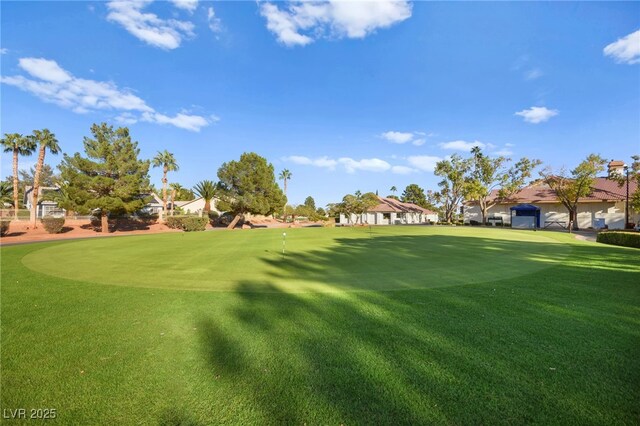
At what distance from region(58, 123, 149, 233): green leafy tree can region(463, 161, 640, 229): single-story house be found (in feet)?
170

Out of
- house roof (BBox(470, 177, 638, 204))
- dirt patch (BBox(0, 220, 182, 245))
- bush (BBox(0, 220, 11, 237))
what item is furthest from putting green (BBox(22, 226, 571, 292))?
house roof (BBox(470, 177, 638, 204))

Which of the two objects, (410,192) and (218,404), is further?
(410,192)

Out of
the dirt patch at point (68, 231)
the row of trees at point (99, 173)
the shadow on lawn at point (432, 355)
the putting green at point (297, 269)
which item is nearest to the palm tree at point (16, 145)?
the row of trees at point (99, 173)

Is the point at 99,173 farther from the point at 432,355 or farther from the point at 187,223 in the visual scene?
the point at 432,355

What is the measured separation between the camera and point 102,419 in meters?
2.65

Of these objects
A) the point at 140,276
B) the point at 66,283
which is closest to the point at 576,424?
the point at 140,276

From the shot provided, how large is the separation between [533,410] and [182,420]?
127 inches

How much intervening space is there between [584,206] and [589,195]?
1962mm

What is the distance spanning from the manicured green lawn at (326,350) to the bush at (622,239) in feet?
38.6

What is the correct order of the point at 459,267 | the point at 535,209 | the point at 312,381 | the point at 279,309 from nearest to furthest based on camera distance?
the point at 312,381 < the point at 279,309 < the point at 459,267 < the point at 535,209

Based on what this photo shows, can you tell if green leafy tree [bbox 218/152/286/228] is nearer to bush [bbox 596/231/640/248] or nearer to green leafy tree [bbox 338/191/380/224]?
green leafy tree [bbox 338/191/380/224]

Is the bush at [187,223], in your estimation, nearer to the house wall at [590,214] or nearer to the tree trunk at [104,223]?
the tree trunk at [104,223]

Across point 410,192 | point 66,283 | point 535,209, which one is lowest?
point 66,283

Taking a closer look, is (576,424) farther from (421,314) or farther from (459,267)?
(459,267)
